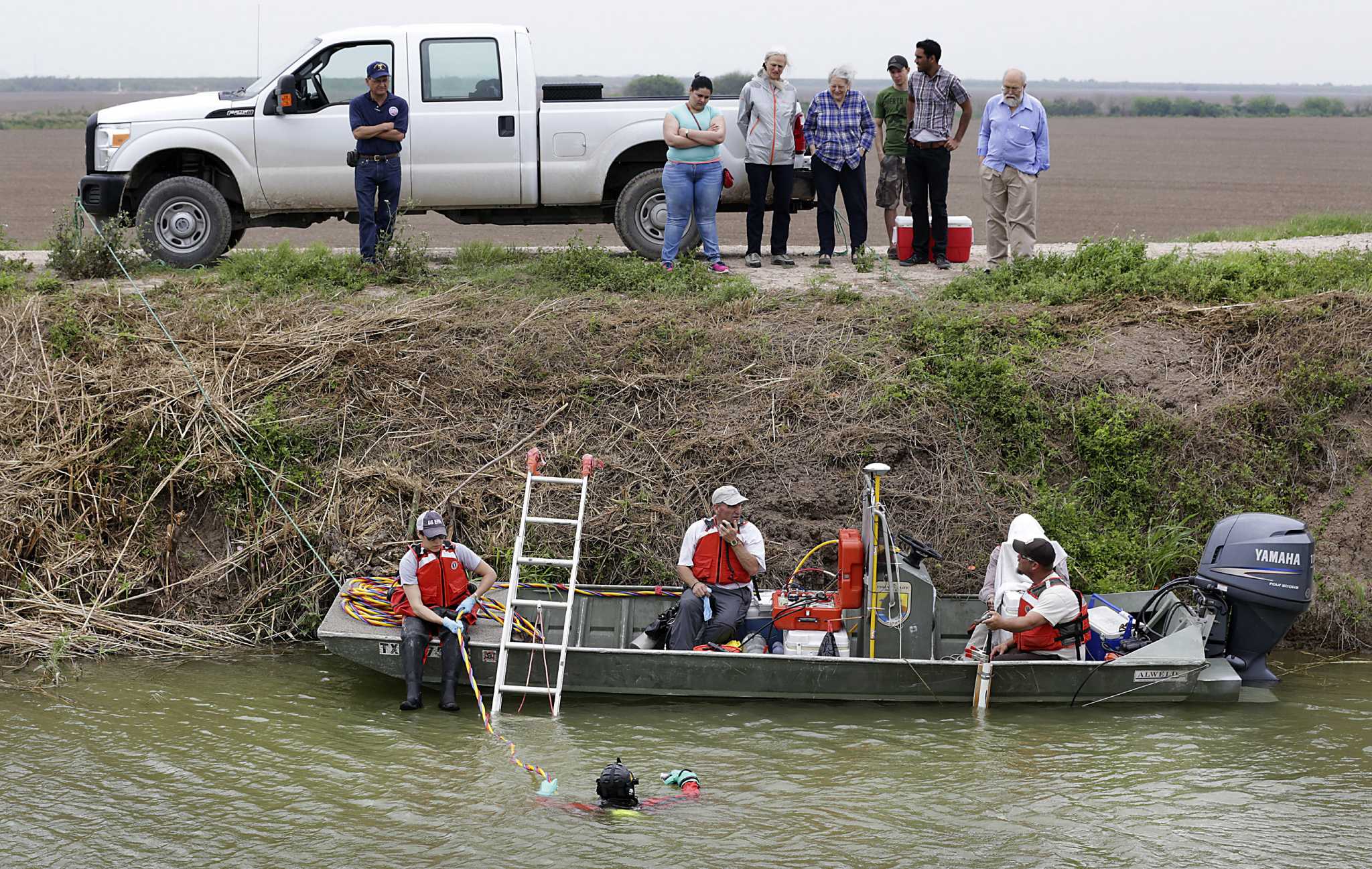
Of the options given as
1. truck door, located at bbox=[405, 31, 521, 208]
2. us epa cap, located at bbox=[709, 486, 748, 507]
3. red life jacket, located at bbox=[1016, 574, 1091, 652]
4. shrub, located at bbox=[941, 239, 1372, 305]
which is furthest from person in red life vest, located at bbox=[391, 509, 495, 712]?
shrub, located at bbox=[941, 239, 1372, 305]

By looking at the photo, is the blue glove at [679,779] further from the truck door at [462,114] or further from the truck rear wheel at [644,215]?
the truck door at [462,114]

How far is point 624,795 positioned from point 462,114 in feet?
28.4

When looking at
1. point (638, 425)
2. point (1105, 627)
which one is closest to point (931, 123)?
point (638, 425)

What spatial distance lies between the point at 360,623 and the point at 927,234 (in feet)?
26.8

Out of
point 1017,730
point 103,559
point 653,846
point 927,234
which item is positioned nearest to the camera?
point 653,846

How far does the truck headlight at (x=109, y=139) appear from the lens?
45.3 ft

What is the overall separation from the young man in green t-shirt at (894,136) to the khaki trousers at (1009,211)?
3.13 ft

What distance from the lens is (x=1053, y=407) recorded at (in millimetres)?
12227

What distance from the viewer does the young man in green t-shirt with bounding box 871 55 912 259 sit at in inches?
586

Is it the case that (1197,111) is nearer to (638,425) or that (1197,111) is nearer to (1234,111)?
(1234,111)

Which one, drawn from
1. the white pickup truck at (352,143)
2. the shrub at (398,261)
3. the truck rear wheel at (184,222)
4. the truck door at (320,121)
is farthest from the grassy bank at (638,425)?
the truck door at (320,121)

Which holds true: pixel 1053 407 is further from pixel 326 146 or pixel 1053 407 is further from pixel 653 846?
pixel 326 146

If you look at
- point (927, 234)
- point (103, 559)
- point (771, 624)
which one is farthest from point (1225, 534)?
point (103, 559)

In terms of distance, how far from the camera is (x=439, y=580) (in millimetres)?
9555
